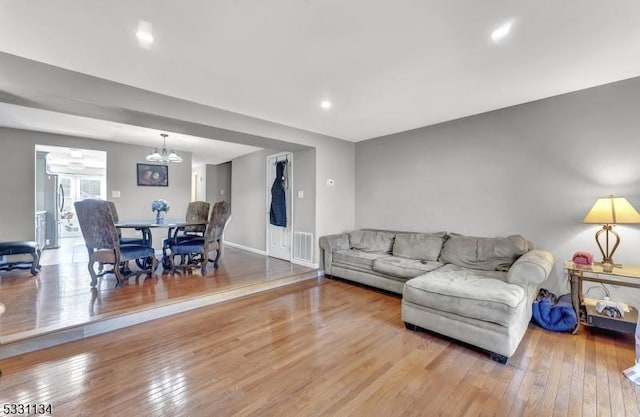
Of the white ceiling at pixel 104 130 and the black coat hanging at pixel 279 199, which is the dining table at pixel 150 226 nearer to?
the black coat hanging at pixel 279 199

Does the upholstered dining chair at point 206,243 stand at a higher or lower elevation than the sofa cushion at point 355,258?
higher

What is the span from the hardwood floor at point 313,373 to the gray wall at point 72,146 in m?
3.70

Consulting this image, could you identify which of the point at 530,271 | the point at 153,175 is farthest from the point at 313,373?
the point at 153,175

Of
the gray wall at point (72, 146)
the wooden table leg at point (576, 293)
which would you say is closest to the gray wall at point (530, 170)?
the wooden table leg at point (576, 293)

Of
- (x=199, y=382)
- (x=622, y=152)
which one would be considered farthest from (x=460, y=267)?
(x=199, y=382)

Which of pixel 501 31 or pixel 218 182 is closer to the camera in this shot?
pixel 501 31

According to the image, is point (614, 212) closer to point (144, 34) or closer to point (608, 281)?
point (608, 281)

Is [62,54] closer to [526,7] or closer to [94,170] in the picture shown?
[526,7]

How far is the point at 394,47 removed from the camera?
6.86 feet

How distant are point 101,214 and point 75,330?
1.42 metres

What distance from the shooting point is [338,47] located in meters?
2.10

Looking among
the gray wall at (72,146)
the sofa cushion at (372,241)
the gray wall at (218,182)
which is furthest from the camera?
the gray wall at (218,182)

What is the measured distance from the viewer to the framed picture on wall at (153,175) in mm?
5746

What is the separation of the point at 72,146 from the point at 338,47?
5.44 meters
